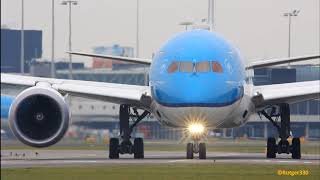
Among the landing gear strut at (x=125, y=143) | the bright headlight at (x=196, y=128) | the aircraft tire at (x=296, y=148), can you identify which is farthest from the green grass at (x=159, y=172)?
the landing gear strut at (x=125, y=143)

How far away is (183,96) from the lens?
35.2 metres

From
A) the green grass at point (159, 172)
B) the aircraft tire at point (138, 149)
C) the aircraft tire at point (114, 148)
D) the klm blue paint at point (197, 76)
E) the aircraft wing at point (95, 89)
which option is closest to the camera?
the green grass at point (159, 172)

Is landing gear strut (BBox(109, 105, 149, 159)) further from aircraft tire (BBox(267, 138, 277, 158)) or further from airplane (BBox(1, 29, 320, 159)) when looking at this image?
aircraft tire (BBox(267, 138, 277, 158))

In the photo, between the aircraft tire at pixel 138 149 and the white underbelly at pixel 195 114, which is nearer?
the white underbelly at pixel 195 114

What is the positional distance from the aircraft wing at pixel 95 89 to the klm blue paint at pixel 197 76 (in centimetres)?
124

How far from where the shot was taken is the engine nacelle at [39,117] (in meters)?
32.2

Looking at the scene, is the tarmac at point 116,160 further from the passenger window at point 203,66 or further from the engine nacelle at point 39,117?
the passenger window at point 203,66

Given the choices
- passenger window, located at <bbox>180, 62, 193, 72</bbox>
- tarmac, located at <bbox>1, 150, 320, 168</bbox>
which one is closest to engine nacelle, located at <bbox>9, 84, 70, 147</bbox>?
tarmac, located at <bbox>1, 150, 320, 168</bbox>

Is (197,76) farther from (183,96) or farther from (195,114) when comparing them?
(195,114)

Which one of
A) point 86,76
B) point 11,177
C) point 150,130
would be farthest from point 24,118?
point 86,76

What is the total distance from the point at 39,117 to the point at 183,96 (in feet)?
16.2

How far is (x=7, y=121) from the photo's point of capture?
3141 cm

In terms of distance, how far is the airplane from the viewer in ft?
108

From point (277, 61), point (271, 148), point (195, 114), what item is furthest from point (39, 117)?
point (271, 148)
